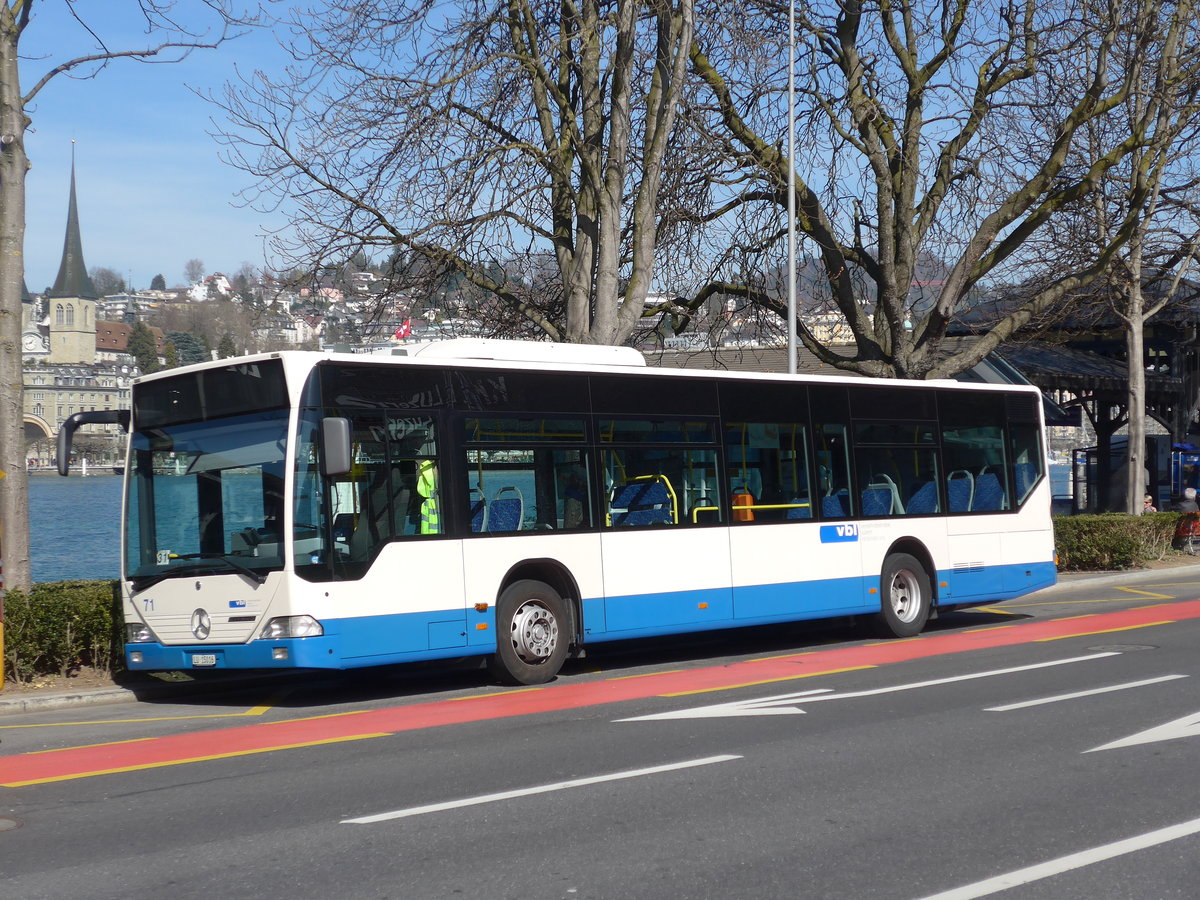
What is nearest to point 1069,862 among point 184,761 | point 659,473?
point 184,761

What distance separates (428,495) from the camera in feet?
39.0

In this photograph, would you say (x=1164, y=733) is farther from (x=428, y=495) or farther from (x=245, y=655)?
(x=245, y=655)

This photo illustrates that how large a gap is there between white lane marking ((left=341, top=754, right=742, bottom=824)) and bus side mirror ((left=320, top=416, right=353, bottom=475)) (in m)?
3.82

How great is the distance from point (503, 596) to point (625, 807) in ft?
Result: 17.8

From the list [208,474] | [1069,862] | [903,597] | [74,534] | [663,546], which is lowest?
[1069,862]

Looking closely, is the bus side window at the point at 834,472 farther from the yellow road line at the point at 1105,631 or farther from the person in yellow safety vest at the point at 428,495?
the person in yellow safety vest at the point at 428,495

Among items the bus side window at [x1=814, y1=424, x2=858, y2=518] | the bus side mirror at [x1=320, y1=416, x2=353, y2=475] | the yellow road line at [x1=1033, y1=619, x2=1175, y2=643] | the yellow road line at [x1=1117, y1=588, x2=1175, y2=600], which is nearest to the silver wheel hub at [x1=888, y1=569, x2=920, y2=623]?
the bus side window at [x1=814, y1=424, x2=858, y2=518]

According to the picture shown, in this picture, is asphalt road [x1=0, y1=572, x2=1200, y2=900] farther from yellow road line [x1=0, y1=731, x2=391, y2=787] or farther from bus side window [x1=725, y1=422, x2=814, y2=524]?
bus side window [x1=725, y1=422, x2=814, y2=524]

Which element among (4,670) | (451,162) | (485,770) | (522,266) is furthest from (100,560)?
(485,770)

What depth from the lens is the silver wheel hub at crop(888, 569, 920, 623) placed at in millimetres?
16297

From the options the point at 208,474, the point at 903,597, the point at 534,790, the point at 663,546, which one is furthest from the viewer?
the point at 903,597

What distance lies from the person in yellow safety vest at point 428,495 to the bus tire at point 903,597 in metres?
6.23

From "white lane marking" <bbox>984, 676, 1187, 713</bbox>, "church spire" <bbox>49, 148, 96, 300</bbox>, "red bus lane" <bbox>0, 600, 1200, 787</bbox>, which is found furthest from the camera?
"church spire" <bbox>49, 148, 96, 300</bbox>

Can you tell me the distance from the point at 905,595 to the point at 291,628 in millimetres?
8187
